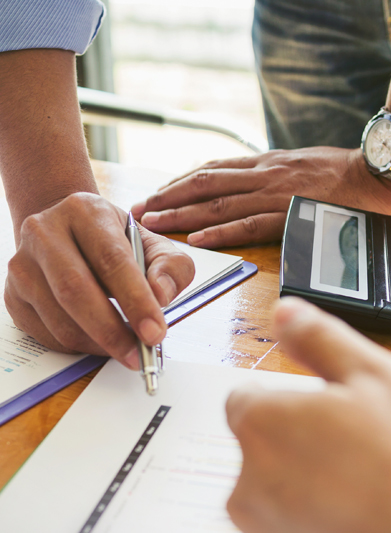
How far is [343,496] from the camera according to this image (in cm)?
21

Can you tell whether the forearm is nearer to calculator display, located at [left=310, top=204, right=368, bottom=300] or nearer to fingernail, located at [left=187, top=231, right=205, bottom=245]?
fingernail, located at [left=187, top=231, right=205, bottom=245]

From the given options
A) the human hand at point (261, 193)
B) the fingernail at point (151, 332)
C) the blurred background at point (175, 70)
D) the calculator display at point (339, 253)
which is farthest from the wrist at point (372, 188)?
the fingernail at point (151, 332)

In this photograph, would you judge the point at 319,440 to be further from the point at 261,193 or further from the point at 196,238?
the point at 261,193

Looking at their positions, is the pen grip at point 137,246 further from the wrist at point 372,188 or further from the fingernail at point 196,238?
the wrist at point 372,188

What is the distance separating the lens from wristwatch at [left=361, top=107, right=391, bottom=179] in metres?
Result: 0.73

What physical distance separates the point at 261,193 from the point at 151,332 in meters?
0.47

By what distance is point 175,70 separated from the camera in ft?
10.5

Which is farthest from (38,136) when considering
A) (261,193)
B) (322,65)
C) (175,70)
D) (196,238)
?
(175,70)

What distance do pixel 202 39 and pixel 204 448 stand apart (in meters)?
2.64

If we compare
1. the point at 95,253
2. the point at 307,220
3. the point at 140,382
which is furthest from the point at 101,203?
the point at 307,220

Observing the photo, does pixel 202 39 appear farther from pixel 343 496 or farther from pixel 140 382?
pixel 343 496

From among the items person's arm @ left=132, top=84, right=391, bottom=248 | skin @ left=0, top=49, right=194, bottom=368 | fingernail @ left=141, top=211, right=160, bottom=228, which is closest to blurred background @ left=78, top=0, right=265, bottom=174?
person's arm @ left=132, top=84, right=391, bottom=248

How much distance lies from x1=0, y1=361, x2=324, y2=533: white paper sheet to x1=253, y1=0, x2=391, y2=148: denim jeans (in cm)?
84

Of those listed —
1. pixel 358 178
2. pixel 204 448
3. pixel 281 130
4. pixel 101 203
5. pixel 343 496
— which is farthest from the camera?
pixel 281 130
